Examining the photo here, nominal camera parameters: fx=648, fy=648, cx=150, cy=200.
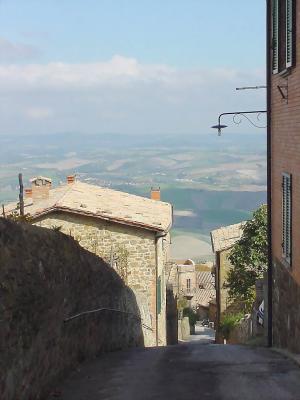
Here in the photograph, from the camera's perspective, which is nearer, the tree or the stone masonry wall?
the stone masonry wall

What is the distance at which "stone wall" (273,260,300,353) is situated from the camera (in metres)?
10.7

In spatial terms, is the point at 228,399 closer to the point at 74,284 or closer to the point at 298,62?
the point at 74,284

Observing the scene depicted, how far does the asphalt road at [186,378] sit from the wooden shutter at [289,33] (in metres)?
4.87

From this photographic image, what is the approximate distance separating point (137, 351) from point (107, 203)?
13380 mm

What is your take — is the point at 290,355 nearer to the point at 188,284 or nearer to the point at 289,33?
the point at 289,33

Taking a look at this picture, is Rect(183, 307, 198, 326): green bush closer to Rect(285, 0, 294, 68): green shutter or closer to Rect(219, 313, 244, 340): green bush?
Rect(219, 313, 244, 340): green bush

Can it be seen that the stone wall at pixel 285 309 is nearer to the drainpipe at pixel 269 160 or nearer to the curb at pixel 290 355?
the curb at pixel 290 355

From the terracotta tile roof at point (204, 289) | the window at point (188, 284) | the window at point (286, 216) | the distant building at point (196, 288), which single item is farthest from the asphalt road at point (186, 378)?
the terracotta tile roof at point (204, 289)

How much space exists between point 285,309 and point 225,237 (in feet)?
90.6

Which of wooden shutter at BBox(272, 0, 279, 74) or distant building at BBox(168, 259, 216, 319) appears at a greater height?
wooden shutter at BBox(272, 0, 279, 74)

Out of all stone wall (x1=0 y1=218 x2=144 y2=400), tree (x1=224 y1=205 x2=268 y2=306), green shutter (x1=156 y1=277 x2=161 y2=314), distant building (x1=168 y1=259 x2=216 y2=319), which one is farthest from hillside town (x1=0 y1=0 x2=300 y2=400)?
distant building (x1=168 y1=259 x2=216 y2=319)

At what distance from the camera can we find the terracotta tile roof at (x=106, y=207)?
917 inches

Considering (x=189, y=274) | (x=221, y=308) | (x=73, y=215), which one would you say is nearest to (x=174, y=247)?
(x=189, y=274)

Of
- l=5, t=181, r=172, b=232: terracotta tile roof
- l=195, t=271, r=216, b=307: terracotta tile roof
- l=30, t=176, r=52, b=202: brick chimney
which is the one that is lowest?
l=195, t=271, r=216, b=307: terracotta tile roof
